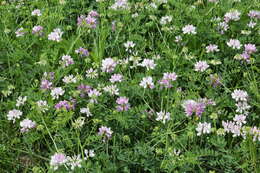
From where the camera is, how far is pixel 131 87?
96.5 inches

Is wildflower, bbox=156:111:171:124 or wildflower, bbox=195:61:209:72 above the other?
wildflower, bbox=195:61:209:72

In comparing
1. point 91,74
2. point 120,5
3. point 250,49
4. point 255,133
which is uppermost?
point 120,5

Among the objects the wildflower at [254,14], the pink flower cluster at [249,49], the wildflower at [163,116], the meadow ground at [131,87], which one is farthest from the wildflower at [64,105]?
the wildflower at [254,14]

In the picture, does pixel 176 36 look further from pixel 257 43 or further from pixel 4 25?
pixel 4 25

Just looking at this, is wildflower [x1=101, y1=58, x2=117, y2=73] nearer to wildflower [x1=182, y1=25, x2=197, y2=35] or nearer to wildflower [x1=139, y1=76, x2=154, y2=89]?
wildflower [x1=139, y1=76, x2=154, y2=89]

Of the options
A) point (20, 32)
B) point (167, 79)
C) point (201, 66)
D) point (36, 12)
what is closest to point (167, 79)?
point (167, 79)

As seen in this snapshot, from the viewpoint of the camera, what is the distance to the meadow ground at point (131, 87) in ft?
6.98

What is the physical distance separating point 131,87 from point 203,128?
1.71 feet

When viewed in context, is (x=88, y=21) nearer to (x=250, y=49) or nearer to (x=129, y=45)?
(x=129, y=45)

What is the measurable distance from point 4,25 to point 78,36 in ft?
2.14

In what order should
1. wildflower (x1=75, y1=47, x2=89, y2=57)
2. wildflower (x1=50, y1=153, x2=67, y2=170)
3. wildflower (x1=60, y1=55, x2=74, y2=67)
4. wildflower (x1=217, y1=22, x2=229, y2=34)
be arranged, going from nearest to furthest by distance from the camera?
wildflower (x1=50, y1=153, x2=67, y2=170)
wildflower (x1=60, y1=55, x2=74, y2=67)
wildflower (x1=75, y1=47, x2=89, y2=57)
wildflower (x1=217, y1=22, x2=229, y2=34)

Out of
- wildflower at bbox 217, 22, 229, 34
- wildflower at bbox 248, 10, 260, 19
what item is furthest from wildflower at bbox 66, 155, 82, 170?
wildflower at bbox 248, 10, 260, 19

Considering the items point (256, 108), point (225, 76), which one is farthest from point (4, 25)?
point (256, 108)

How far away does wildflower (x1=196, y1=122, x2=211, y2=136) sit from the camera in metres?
2.15
